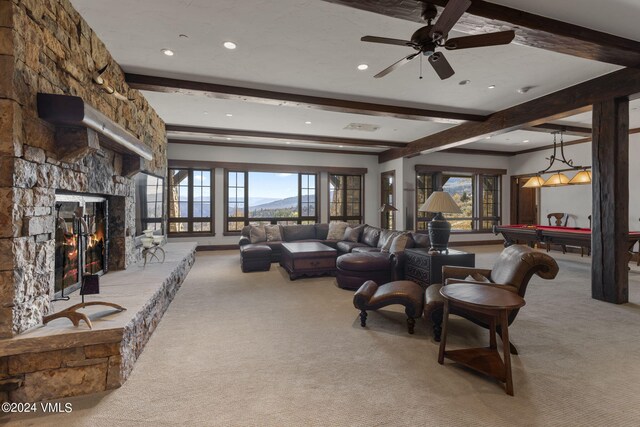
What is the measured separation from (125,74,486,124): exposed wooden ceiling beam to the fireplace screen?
5.53 feet

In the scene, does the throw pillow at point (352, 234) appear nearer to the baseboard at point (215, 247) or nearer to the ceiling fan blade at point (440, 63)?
the baseboard at point (215, 247)

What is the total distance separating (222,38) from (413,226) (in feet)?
22.3

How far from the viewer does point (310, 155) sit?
9.01 metres

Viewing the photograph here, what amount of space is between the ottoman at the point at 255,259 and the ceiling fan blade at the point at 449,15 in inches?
172

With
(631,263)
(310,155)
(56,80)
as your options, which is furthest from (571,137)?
(56,80)

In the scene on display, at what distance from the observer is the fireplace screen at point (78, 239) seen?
8.77ft

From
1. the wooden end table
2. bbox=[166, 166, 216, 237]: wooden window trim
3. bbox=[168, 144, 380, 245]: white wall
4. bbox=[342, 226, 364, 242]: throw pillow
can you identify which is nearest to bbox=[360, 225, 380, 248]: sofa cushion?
bbox=[342, 226, 364, 242]: throw pillow

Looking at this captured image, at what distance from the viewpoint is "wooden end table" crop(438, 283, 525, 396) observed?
199 cm

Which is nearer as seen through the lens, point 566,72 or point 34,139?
point 34,139

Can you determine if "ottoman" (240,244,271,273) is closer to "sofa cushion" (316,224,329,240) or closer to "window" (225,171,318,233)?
"sofa cushion" (316,224,329,240)

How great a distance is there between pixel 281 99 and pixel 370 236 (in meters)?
3.27

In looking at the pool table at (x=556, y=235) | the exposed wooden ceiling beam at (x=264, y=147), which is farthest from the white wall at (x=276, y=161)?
the pool table at (x=556, y=235)

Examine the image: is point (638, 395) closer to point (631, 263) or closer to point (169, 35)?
point (169, 35)

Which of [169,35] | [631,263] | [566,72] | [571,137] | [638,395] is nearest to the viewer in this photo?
[638,395]
